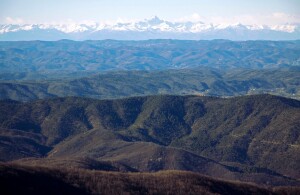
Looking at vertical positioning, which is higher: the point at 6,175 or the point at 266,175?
the point at 6,175

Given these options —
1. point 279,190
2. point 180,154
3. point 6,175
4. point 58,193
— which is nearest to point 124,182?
point 58,193

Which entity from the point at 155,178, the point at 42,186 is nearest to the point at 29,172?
the point at 42,186

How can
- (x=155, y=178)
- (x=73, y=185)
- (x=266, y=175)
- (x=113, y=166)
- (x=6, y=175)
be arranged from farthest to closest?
(x=266, y=175), (x=113, y=166), (x=155, y=178), (x=73, y=185), (x=6, y=175)

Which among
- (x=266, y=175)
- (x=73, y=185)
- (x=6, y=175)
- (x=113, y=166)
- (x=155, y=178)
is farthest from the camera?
(x=266, y=175)

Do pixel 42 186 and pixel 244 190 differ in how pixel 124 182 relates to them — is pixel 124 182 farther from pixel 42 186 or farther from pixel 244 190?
pixel 244 190

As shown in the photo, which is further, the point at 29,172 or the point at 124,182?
the point at 124,182

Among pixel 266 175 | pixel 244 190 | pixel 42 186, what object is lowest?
pixel 266 175
